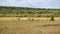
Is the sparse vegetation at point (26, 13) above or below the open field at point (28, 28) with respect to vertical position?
below

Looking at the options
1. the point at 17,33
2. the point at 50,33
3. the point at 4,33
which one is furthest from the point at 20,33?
the point at 50,33

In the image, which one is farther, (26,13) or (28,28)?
(26,13)

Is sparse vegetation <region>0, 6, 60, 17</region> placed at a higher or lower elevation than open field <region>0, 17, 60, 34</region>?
lower

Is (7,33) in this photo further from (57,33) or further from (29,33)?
(57,33)

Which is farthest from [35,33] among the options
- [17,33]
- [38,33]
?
[17,33]

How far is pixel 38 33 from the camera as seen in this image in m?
21.6

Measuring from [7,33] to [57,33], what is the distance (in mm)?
5090

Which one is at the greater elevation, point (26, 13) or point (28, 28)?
point (28, 28)

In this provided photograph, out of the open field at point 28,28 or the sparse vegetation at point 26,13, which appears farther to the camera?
the sparse vegetation at point 26,13

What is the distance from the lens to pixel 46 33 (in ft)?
72.4

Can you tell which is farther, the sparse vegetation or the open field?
the sparse vegetation

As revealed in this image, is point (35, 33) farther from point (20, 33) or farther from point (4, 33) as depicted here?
point (4, 33)

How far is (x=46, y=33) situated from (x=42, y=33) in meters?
0.43

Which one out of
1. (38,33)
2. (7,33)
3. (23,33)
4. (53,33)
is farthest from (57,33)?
(7,33)
